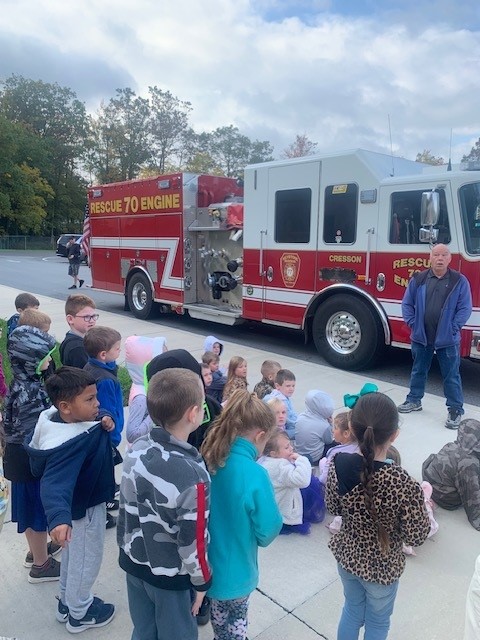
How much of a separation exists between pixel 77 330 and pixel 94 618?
1769 mm

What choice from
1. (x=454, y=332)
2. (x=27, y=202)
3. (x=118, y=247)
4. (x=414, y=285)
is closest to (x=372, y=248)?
(x=414, y=285)

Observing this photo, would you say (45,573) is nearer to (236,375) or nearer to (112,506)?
(112,506)

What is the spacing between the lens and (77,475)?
7.25 feet

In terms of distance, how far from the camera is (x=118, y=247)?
11.5 metres

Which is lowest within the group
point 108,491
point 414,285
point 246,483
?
point 108,491

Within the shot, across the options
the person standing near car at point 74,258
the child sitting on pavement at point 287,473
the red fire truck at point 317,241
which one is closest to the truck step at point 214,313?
the red fire truck at point 317,241

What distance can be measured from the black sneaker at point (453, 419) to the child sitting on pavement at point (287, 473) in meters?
2.56

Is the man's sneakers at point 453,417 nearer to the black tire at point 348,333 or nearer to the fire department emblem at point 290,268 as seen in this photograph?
the black tire at point 348,333

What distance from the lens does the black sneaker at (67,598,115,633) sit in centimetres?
242

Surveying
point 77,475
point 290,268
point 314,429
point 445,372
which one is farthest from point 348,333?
point 77,475

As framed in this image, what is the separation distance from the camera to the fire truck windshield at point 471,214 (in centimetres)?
602

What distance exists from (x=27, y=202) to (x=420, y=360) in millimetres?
50348

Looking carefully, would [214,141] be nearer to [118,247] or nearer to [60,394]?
[118,247]

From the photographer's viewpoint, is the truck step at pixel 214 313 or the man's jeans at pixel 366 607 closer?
the man's jeans at pixel 366 607
